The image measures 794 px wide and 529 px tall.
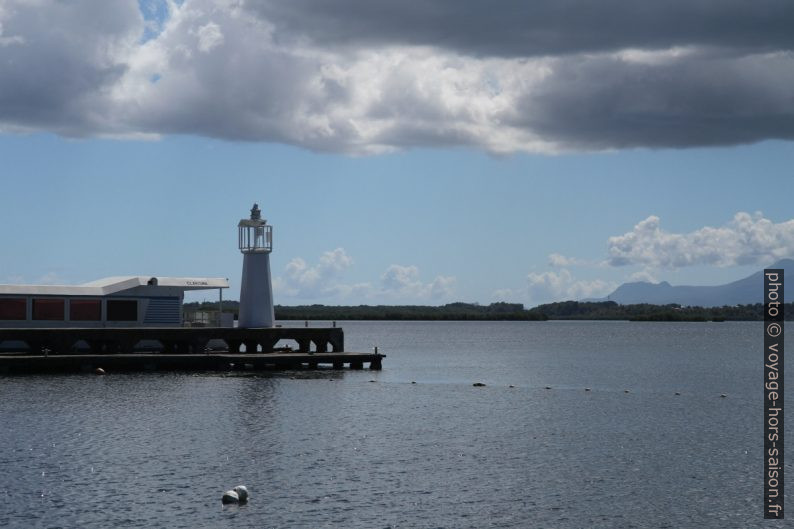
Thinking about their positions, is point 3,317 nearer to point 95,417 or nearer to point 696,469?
point 95,417

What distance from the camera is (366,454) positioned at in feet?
115

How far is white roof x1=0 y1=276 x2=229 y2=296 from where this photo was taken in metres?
63.0

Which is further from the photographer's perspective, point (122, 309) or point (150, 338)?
point (122, 309)

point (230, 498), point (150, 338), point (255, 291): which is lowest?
point (230, 498)

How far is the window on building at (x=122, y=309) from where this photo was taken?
64.9 m

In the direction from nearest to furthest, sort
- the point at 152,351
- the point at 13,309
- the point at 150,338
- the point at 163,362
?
the point at 163,362
the point at 13,309
the point at 150,338
the point at 152,351

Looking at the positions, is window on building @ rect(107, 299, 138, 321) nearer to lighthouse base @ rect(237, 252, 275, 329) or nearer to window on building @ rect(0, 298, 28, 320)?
window on building @ rect(0, 298, 28, 320)

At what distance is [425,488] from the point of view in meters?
29.3

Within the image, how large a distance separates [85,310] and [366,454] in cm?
3506

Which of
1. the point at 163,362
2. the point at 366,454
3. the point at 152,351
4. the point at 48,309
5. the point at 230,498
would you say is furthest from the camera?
the point at 152,351

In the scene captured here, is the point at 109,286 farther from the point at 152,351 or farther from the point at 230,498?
the point at 230,498

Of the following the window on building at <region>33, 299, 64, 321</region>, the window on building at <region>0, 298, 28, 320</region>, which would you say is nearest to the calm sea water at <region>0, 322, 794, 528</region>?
the window on building at <region>33, 299, 64, 321</region>

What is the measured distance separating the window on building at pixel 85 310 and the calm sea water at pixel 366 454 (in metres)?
5.65

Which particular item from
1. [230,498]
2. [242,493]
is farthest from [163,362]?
[230,498]
